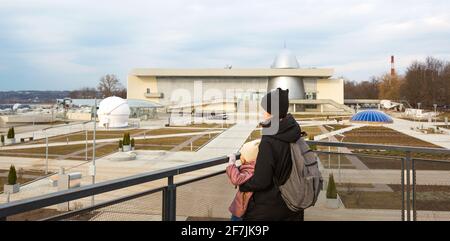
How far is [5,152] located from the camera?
26734mm

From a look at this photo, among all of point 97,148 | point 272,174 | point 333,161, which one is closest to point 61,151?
point 97,148

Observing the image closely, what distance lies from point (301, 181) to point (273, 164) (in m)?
0.29

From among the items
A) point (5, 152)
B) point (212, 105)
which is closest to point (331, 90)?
point (212, 105)

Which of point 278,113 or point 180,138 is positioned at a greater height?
point 278,113

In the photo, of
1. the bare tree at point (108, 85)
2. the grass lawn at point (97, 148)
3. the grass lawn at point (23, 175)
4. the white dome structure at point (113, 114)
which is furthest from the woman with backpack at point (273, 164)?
the bare tree at point (108, 85)

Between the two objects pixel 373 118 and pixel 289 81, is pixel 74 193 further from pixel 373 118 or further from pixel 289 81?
pixel 289 81

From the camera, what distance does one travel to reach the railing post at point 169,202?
353 centimetres

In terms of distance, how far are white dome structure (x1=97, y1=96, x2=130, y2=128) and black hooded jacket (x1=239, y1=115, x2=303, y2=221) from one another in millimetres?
47396

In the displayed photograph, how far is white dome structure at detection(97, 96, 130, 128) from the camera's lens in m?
48.9

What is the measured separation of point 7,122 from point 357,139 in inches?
1957

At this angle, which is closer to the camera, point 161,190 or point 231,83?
point 161,190

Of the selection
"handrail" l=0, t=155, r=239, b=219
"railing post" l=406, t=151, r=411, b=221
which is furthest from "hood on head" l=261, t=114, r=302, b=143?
"railing post" l=406, t=151, r=411, b=221

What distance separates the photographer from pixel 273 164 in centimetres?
304
